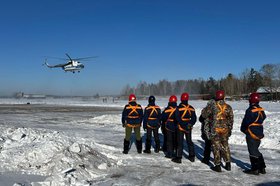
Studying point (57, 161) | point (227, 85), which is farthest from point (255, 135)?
point (227, 85)

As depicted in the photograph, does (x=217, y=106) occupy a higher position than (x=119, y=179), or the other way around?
(x=217, y=106)

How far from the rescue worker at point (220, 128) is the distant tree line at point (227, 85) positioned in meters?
46.4

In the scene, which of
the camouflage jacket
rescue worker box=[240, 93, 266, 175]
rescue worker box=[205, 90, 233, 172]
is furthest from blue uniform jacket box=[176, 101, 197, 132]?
rescue worker box=[240, 93, 266, 175]

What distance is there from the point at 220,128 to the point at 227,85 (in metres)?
120

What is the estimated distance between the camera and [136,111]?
10.8 meters

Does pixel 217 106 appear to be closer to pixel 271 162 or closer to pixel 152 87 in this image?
pixel 271 162

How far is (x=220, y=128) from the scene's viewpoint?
856cm

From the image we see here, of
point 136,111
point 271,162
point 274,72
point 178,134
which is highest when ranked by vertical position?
point 274,72

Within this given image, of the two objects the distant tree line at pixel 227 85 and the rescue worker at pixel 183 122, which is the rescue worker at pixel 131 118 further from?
the distant tree line at pixel 227 85

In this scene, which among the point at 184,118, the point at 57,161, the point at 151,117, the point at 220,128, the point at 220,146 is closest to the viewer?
the point at 57,161

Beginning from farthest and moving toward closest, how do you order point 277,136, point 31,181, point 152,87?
point 152,87, point 277,136, point 31,181

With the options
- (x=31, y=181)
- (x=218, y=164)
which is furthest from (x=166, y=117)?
(x=31, y=181)

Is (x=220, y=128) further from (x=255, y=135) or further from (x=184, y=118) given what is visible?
(x=184, y=118)

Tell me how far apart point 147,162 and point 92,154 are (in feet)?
5.46
